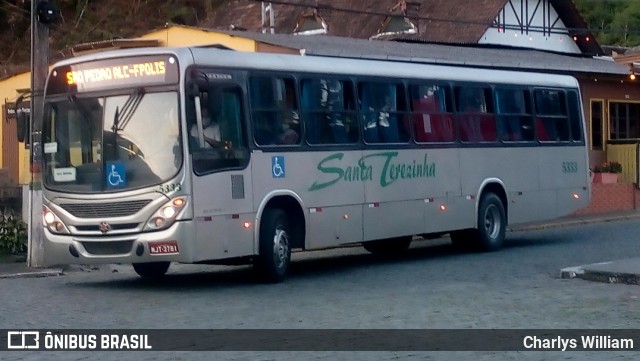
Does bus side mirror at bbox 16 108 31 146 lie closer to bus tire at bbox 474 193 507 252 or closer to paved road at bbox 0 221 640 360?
paved road at bbox 0 221 640 360

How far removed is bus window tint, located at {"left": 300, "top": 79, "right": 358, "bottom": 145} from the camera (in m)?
16.6

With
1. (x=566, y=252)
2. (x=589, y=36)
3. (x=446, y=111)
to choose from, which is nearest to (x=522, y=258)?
(x=566, y=252)

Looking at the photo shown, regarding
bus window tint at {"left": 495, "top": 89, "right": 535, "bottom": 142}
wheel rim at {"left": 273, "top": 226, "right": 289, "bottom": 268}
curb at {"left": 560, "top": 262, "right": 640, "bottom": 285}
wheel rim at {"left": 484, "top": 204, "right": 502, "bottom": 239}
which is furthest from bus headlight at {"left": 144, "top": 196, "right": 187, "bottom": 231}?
bus window tint at {"left": 495, "top": 89, "right": 535, "bottom": 142}

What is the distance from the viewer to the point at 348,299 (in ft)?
45.7

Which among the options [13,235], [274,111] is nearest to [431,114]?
[274,111]

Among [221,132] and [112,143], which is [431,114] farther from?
[112,143]

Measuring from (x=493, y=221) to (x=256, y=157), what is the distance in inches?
272

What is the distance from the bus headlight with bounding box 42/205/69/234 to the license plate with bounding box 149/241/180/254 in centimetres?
138

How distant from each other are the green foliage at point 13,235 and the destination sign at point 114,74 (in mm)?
5791

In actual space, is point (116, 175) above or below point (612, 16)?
below

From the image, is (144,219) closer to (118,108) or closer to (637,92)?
(118,108)

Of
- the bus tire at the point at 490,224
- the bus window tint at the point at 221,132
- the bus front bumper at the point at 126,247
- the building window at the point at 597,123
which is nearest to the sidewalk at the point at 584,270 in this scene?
the bus front bumper at the point at 126,247

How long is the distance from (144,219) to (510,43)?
1275 inches

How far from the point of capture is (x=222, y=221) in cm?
1471
